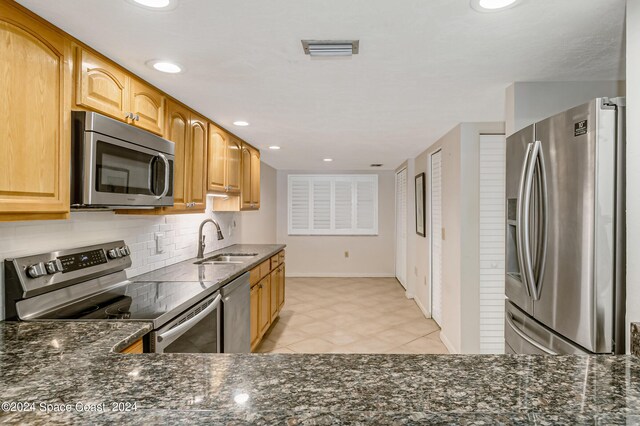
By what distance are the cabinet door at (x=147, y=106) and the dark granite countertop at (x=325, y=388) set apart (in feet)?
4.65

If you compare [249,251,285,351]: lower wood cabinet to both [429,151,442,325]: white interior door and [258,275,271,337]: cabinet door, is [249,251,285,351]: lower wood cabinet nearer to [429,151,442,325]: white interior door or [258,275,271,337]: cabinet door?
[258,275,271,337]: cabinet door

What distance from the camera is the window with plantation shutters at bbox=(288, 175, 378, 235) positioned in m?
7.41

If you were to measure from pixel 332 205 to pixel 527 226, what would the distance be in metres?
5.74

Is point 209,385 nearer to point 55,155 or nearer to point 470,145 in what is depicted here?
point 55,155

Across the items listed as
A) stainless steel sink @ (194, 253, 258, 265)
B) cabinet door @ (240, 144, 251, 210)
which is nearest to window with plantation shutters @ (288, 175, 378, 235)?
cabinet door @ (240, 144, 251, 210)

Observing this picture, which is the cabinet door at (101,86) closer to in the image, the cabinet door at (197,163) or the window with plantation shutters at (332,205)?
the cabinet door at (197,163)

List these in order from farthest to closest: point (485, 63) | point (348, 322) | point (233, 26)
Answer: point (348, 322)
point (485, 63)
point (233, 26)

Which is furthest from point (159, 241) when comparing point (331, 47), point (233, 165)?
point (331, 47)

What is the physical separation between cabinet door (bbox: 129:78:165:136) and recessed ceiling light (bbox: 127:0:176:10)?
31.7 inches

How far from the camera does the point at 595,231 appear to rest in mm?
1370

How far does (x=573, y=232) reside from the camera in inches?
57.5

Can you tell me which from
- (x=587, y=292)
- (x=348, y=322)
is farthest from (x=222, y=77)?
(x=348, y=322)

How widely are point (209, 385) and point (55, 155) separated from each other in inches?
49.9

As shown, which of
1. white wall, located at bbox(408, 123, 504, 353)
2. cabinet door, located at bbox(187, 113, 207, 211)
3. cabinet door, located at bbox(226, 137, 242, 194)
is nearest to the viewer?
cabinet door, located at bbox(187, 113, 207, 211)
